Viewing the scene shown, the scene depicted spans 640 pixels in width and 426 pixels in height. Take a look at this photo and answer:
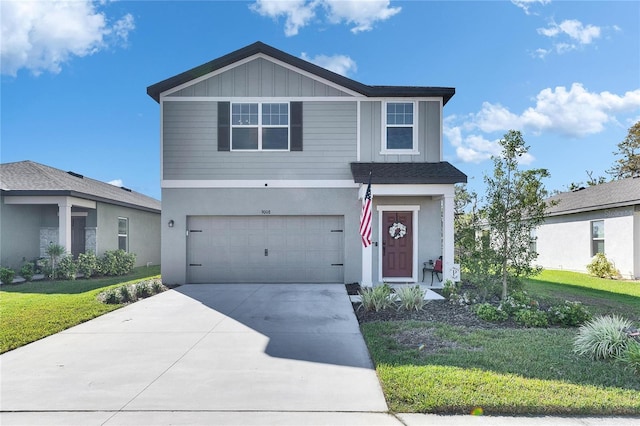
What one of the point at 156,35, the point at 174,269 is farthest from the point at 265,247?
the point at 156,35

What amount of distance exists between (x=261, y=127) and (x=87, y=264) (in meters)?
8.27

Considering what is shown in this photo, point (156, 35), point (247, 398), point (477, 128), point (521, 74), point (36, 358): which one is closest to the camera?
point (247, 398)

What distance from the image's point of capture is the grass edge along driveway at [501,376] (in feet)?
12.1

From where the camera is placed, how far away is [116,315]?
7828 mm

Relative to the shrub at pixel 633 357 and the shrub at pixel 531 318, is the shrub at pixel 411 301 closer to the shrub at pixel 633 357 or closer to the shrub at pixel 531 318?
the shrub at pixel 531 318

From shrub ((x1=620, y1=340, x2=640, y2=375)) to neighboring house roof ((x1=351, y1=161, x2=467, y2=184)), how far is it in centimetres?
640

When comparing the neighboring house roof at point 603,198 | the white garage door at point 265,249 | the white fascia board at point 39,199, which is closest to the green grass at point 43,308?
the white fascia board at point 39,199

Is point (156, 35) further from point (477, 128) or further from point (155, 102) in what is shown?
point (477, 128)

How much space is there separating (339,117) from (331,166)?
5.15 ft

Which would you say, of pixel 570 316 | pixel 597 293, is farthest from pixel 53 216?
pixel 597 293

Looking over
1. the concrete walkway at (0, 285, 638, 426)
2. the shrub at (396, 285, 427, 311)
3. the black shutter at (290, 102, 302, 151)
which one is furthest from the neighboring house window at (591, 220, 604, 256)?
the concrete walkway at (0, 285, 638, 426)

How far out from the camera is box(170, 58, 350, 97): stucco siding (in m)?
11.8

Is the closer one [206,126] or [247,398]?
[247,398]

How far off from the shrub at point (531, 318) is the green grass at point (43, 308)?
324 inches
